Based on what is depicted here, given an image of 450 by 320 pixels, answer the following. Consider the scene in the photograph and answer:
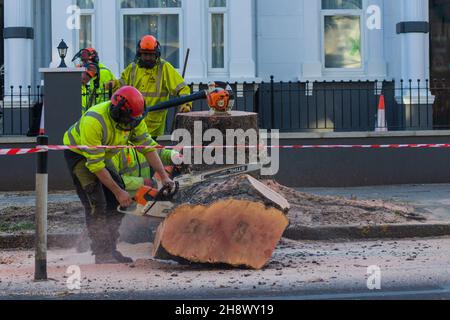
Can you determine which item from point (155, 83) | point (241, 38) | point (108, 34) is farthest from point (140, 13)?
point (155, 83)

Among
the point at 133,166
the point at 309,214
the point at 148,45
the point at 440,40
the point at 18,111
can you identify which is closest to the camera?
the point at 133,166

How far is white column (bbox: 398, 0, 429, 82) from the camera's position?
559 inches

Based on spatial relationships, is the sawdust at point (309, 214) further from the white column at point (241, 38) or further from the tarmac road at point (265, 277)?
the white column at point (241, 38)

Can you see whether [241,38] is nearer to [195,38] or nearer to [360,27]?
[195,38]

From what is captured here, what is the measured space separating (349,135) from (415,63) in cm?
212

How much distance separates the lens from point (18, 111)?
14.0 m

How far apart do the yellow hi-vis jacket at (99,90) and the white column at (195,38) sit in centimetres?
224

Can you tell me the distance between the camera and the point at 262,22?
14.7 metres

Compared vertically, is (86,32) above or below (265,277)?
above

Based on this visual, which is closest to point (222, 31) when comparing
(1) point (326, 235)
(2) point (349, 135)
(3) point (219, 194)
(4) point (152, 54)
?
(2) point (349, 135)

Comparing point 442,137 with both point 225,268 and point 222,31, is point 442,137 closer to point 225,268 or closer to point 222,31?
point 222,31

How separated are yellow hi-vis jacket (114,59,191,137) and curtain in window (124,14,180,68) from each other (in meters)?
4.84

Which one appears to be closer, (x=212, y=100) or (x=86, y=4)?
(x=212, y=100)

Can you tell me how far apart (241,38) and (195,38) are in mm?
767
